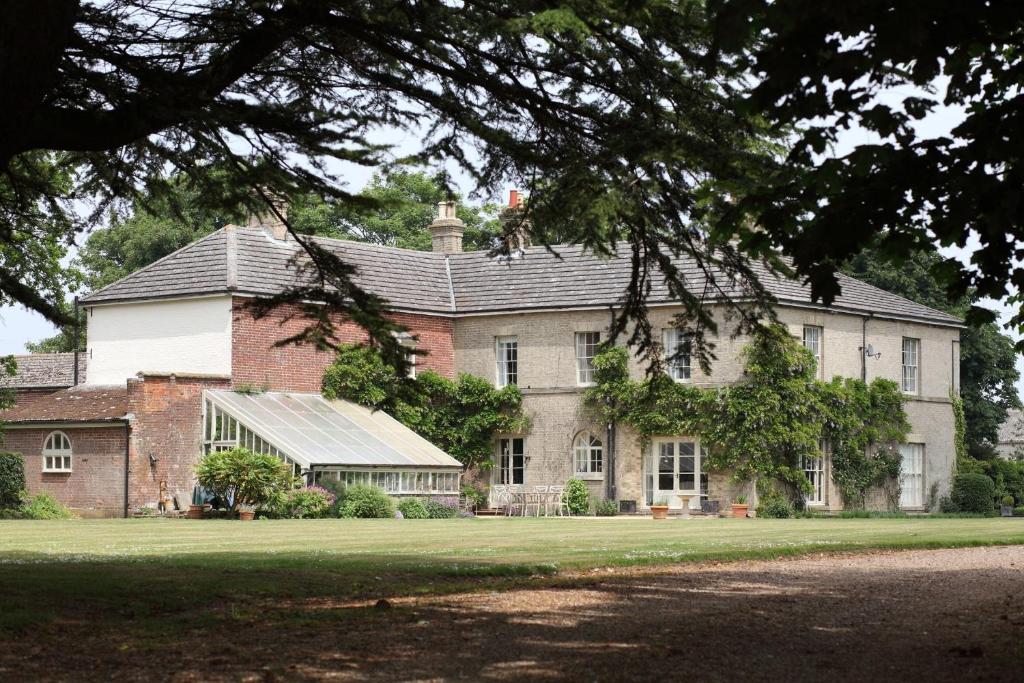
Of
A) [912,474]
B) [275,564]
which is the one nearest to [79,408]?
[275,564]

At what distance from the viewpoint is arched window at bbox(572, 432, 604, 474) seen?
37.8 m

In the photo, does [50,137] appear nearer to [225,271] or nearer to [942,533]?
[942,533]

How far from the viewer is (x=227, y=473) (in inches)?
1173

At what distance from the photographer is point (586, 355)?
125 feet

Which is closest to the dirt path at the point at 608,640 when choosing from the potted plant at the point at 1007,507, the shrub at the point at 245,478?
the shrub at the point at 245,478

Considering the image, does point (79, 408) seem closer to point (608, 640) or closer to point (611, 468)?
point (611, 468)

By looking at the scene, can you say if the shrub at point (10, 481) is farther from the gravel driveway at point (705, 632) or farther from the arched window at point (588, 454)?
the gravel driveway at point (705, 632)

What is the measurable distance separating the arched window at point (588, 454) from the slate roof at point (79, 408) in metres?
11.8

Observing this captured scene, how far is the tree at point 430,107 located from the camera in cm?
1066

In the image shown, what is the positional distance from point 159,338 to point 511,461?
988 centimetres

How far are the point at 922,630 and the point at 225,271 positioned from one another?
2735 centimetres

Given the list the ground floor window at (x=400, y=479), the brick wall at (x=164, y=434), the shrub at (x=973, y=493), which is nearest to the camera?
the ground floor window at (x=400, y=479)

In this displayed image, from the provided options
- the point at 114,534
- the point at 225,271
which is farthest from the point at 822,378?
the point at 114,534

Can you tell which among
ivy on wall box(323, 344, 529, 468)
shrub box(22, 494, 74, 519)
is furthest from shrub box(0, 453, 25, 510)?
ivy on wall box(323, 344, 529, 468)
